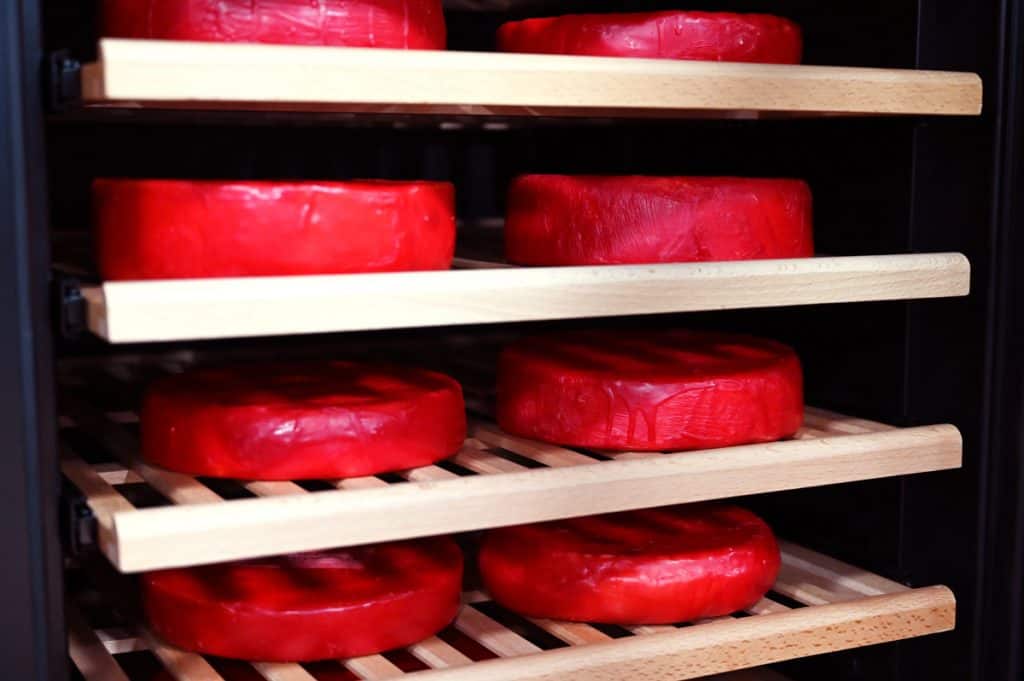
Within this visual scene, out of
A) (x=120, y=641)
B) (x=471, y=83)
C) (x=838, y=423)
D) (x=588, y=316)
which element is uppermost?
(x=471, y=83)

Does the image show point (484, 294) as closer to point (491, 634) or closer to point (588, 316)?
point (588, 316)

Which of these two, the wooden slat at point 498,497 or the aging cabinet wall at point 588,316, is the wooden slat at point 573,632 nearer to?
the aging cabinet wall at point 588,316

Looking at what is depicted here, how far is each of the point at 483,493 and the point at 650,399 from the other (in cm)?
27

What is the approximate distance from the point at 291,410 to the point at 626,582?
1.27ft

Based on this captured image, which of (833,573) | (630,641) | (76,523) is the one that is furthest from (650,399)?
(76,523)

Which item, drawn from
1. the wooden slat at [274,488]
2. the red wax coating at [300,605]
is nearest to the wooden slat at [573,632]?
Answer: the red wax coating at [300,605]

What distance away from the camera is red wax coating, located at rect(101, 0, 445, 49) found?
1.16m

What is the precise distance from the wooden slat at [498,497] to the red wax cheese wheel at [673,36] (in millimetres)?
403

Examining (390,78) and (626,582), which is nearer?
(390,78)

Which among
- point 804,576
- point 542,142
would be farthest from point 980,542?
point 542,142

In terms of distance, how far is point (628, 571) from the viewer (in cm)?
138

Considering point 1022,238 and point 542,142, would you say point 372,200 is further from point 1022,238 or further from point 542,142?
point 542,142

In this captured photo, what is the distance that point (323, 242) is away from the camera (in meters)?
1.17

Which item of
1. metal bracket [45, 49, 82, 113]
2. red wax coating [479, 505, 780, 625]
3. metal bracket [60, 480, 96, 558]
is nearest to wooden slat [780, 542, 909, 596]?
red wax coating [479, 505, 780, 625]
